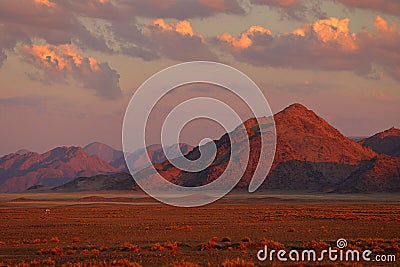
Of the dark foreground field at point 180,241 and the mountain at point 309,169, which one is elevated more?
the mountain at point 309,169

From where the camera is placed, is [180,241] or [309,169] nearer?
[180,241]

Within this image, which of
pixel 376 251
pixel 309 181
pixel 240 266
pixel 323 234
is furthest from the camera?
pixel 309 181

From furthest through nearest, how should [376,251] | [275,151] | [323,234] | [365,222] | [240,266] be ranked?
[275,151]
[365,222]
[323,234]
[376,251]
[240,266]

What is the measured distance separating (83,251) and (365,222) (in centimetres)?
3261

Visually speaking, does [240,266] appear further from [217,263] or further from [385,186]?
[385,186]

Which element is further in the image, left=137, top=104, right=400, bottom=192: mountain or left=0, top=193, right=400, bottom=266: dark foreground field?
left=137, top=104, right=400, bottom=192: mountain

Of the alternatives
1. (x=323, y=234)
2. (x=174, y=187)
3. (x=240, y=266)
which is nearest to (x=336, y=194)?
(x=174, y=187)

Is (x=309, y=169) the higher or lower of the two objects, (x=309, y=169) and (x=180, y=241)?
the higher

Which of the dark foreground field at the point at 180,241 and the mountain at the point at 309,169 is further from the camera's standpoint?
the mountain at the point at 309,169

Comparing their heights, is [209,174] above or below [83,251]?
above

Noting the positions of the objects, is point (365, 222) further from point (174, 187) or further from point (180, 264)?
point (174, 187)

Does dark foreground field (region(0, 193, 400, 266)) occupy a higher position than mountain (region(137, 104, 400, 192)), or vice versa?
mountain (region(137, 104, 400, 192))

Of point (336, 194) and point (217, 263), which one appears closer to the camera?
point (217, 263)

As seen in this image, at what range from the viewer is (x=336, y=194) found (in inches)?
6186
